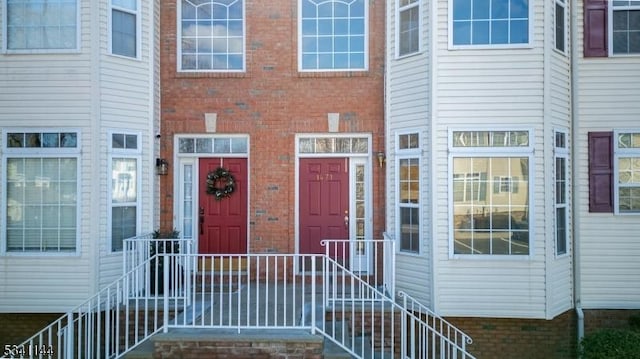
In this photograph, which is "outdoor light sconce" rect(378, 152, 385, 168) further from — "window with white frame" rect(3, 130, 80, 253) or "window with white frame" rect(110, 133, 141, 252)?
"window with white frame" rect(3, 130, 80, 253)

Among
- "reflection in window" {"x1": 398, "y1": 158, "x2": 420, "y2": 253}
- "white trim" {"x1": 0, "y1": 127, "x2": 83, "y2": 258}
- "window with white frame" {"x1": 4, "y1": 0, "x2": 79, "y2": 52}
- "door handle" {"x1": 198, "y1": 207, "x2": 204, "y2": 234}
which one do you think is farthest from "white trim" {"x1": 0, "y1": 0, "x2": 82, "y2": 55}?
"reflection in window" {"x1": 398, "y1": 158, "x2": 420, "y2": 253}

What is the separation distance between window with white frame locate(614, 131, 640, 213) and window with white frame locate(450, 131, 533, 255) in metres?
1.78

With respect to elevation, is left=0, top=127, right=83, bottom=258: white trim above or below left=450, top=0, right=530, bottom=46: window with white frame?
below

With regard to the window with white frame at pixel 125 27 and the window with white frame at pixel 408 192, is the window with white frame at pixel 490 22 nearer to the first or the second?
the window with white frame at pixel 408 192

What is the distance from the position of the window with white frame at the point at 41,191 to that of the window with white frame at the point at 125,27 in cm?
155

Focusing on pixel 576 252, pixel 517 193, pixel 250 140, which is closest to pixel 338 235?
pixel 250 140

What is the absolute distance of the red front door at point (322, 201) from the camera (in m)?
9.01

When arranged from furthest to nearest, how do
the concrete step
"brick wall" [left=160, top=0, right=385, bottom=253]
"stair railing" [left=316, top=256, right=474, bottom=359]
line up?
1. "brick wall" [left=160, top=0, right=385, bottom=253]
2. "stair railing" [left=316, top=256, right=474, bottom=359]
3. the concrete step

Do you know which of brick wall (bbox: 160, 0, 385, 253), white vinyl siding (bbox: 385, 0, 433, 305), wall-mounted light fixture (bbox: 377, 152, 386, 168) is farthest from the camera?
brick wall (bbox: 160, 0, 385, 253)

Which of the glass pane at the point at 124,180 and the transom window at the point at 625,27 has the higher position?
the transom window at the point at 625,27

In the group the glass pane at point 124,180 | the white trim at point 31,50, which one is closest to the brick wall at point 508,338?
the glass pane at point 124,180

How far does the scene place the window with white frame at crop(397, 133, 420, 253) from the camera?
25.7ft

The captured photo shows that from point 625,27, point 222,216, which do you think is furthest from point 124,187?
point 625,27

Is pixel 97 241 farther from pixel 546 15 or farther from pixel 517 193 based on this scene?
pixel 546 15
